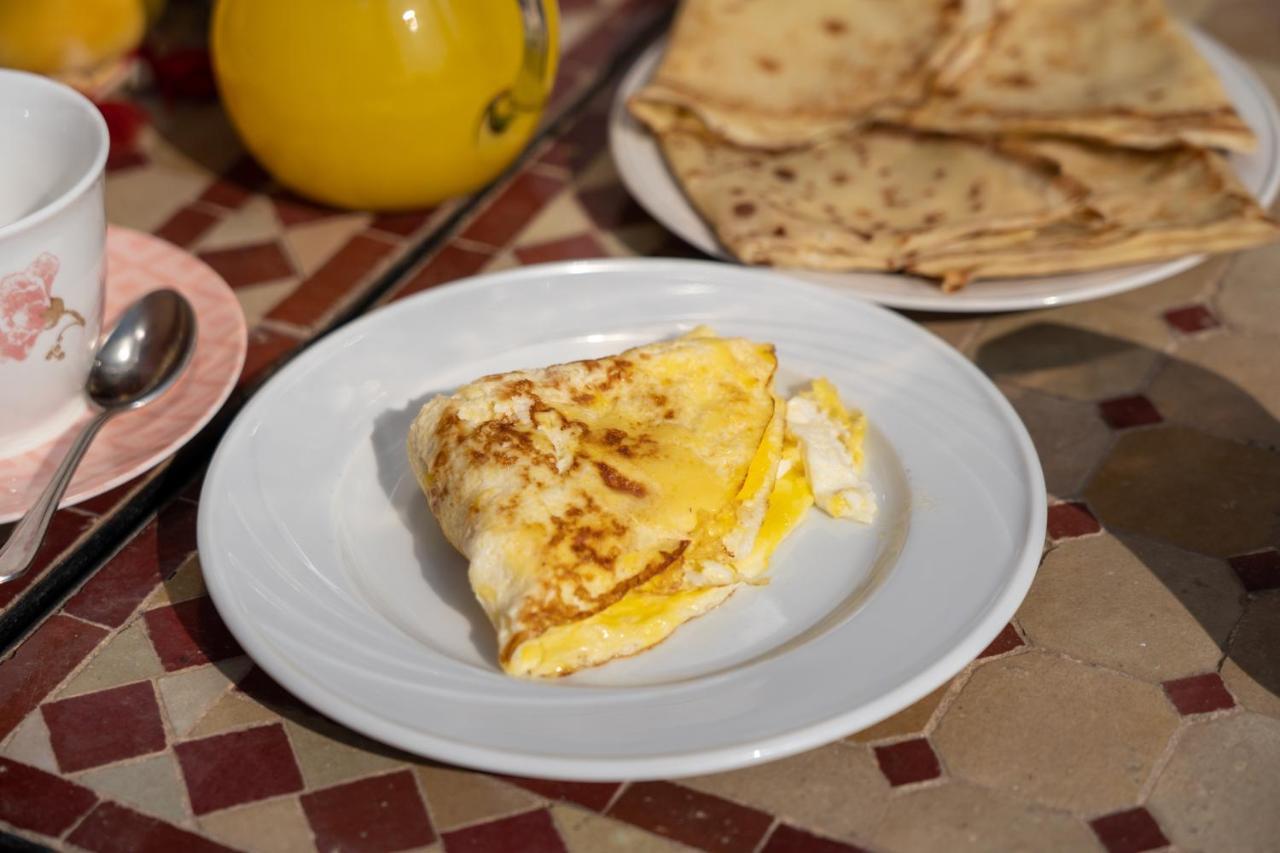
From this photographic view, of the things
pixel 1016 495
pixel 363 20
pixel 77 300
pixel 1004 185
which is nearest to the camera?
pixel 1016 495

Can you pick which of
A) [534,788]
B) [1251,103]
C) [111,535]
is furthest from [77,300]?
[1251,103]

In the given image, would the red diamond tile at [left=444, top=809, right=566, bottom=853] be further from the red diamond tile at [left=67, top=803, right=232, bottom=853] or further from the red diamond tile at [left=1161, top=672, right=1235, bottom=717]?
the red diamond tile at [left=1161, top=672, right=1235, bottom=717]

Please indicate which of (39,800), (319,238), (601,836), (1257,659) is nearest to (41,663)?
(39,800)

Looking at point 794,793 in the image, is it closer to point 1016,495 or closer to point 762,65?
point 1016,495

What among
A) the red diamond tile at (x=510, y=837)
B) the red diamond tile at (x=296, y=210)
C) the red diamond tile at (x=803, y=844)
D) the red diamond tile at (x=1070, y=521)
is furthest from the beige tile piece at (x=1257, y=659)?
the red diamond tile at (x=296, y=210)

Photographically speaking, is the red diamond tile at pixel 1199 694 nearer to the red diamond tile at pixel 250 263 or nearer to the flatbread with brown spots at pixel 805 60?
the flatbread with brown spots at pixel 805 60

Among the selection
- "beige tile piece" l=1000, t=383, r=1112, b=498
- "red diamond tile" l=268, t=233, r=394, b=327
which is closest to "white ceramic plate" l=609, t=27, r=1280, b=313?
"beige tile piece" l=1000, t=383, r=1112, b=498

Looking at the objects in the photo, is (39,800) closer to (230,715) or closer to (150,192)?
(230,715)
